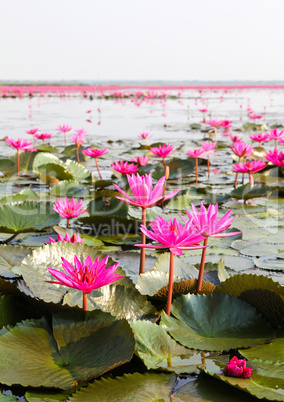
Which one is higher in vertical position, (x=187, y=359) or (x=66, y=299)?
(x=66, y=299)

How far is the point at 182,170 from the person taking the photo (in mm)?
4359

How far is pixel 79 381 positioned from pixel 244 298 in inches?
23.9

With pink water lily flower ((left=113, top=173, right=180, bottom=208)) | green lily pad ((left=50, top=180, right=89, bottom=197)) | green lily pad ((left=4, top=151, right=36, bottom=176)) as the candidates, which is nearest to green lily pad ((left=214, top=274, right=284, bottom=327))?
pink water lily flower ((left=113, top=173, right=180, bottom=208))

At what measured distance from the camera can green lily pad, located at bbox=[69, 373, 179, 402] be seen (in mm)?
984

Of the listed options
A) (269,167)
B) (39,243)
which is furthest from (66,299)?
(269,167)

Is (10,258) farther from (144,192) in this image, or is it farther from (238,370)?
(238,370)

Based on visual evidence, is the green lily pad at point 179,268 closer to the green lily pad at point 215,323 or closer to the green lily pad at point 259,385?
the green lily pad at point 215,323

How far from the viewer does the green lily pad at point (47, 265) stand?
4.51 feet

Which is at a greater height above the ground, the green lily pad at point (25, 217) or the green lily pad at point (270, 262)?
the green lily pad at point (25, 217)

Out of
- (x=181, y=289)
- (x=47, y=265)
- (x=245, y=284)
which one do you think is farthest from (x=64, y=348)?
(x=245, y=284)

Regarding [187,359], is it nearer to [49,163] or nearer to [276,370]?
[276,370]

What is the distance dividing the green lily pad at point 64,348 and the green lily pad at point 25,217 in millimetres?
1220

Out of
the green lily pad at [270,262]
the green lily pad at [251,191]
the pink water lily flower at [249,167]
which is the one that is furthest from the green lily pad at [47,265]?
the pink water lily flower at [249,167]

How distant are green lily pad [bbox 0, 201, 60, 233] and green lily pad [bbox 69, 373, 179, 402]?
1400 mm
